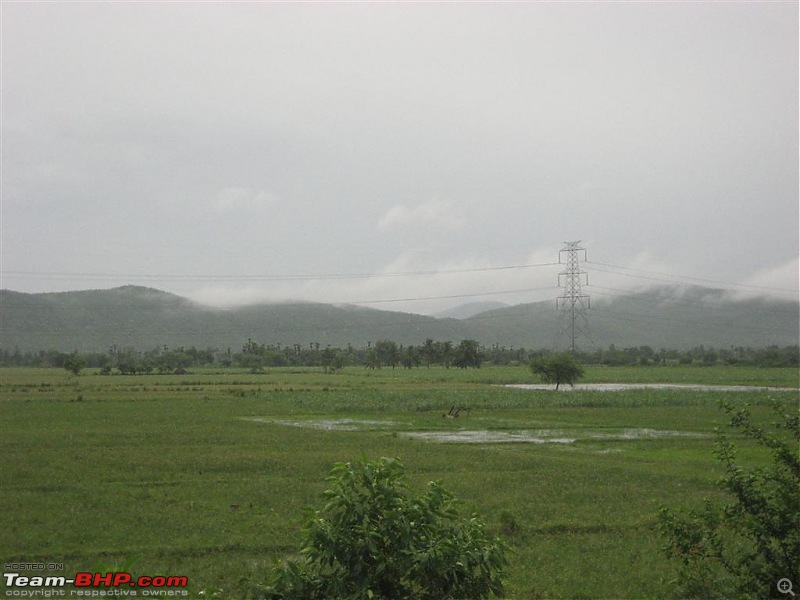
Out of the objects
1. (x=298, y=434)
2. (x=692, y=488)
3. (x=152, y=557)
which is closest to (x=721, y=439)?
(x=152, y=557)

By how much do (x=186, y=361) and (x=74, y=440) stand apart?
148 meters

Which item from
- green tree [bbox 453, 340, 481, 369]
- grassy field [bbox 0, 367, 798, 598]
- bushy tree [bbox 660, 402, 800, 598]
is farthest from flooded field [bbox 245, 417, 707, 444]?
green tree [bbox 453, 340, 481, 369]

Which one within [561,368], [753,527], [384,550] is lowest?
[561,368]

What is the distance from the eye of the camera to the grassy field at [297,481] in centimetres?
1345

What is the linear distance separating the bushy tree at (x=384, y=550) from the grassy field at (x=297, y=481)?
2.96 ft

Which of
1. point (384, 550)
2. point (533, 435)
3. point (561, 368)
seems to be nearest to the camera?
point (384, 550)

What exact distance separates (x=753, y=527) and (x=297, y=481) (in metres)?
16.3

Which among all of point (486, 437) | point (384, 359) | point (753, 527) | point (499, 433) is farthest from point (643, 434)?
point (384, 359)

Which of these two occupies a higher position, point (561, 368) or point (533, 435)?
point (561, 368)

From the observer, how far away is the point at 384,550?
5.77m

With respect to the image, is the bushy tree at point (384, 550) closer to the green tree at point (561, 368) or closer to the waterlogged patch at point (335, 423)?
the waterlogged patch at point (335, 423)

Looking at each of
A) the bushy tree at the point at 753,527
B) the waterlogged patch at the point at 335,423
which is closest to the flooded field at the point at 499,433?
the waterlogged patch at the point at 335,423

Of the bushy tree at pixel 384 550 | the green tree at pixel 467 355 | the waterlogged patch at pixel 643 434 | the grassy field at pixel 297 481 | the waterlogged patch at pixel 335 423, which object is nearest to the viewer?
the bushy tree at pixel 384 550

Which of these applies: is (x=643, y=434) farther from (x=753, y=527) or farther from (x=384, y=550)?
(x=384, y=550)
